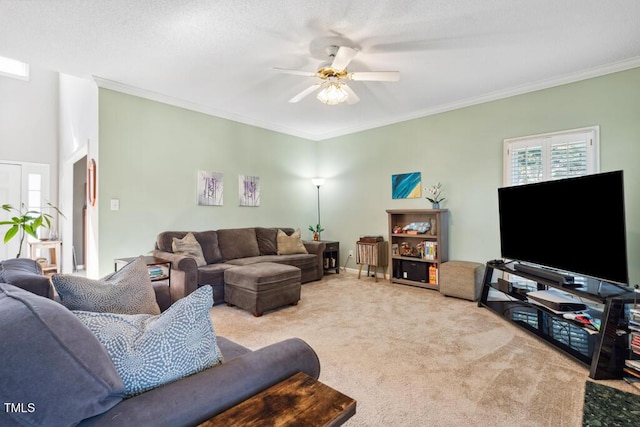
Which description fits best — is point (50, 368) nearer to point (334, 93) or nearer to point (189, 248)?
point (334, 93)

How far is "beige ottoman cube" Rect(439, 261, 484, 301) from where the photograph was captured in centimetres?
368

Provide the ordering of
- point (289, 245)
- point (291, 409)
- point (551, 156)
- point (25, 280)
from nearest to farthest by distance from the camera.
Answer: point (291, 409) < point (25, 280) < point (551, 156) < point (289, 245)

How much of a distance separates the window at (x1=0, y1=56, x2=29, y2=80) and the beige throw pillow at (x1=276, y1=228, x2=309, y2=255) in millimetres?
5241

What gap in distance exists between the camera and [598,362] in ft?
6.54

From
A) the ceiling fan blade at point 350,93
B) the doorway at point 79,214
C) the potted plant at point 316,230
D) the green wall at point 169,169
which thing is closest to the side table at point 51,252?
the doorway at point 79,214

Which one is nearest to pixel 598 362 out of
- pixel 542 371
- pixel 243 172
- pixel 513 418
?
pixel 542 371

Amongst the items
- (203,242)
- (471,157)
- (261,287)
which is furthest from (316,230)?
(471,157)

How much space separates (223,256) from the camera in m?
4.27

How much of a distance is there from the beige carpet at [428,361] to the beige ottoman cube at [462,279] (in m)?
0.17

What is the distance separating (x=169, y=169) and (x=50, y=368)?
381 centimetres

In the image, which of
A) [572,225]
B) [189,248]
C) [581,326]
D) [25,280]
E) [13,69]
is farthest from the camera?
[13,69]

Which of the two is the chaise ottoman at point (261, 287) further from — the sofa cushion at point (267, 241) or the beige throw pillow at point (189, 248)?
the sofa cushion at point (267, 241)

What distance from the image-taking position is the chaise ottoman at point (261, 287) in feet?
10.6

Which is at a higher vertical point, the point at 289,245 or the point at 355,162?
the point at 355,162
